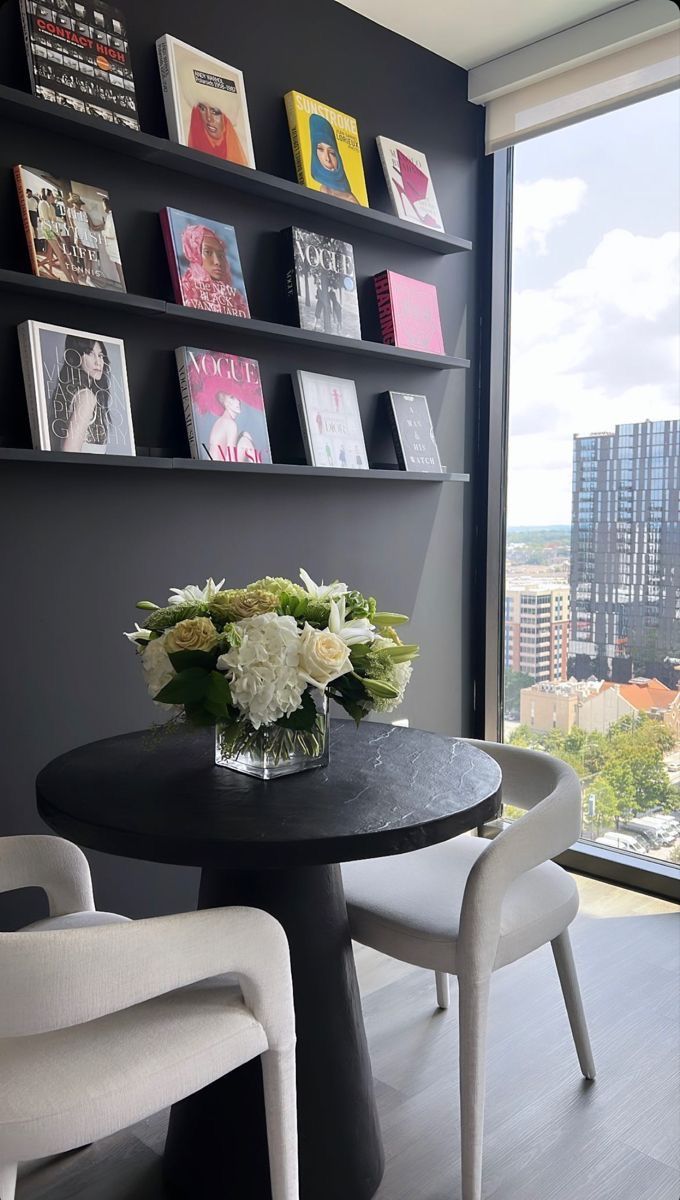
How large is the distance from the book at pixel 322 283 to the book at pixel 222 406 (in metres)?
0.28

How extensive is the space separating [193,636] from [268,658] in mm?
137

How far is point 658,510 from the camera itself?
121 inches

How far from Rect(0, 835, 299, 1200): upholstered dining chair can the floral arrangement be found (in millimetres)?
334

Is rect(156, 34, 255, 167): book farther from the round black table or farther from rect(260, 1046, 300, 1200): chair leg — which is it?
rect(260, 1046, 300, 1200): chair leg

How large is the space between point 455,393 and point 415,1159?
252 cm

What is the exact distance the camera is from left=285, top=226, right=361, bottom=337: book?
2.76 metres

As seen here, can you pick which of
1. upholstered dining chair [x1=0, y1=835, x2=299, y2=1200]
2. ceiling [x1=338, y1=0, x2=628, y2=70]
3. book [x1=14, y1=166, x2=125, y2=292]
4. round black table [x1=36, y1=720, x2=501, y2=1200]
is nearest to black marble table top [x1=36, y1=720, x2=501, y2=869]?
round black table [x1=36, y1=720, x2=501, y2=1200]

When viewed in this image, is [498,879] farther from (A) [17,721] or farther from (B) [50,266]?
(B) [50,266]

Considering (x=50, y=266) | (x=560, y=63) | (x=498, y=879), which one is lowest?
(x=498, y=879)

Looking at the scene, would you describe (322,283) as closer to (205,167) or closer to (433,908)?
(205,167)

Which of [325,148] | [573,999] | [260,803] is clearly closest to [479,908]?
[260,803]

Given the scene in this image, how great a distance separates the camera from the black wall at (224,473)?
2248mm

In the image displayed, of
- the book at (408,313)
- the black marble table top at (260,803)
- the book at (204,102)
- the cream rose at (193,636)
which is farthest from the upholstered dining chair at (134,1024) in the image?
the book at (408,313)

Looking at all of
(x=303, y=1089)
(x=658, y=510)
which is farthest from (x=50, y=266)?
(x=658, y=510)
